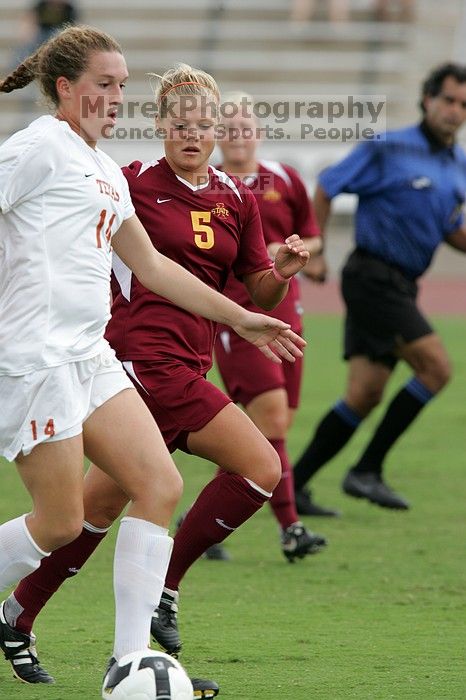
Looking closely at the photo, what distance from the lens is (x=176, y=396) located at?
4434 mm

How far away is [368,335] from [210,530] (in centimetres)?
335

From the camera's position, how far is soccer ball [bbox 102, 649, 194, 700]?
12.1 feet

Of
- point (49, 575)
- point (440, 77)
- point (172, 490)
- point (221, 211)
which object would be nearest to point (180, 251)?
point (221, 211)

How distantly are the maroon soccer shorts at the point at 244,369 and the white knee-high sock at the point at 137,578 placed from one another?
261cm

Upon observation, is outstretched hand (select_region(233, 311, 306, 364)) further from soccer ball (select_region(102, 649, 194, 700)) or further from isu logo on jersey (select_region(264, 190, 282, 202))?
isu logo on jersey (select_region(264, 190, 282, 202))

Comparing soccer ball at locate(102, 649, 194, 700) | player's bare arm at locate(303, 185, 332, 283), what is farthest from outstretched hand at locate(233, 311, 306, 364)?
player's bare arm at locate(303, 185, 332, 283)

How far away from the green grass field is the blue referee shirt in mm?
1490

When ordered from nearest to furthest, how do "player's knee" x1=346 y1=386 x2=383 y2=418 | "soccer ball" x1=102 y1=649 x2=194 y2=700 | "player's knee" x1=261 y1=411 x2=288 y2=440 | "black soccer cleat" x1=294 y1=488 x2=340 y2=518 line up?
"soccer ball" x1=102 y1=649 x2=194 y2=700
"player's knee" x1=261 y1=411 x2=288 y2=440
"black soccer cleat" x1=294 y1=488 x2=340 y2=518
"player's knee" x1=346 y1=386 x2=383 y2=418

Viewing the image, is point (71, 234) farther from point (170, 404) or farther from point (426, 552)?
point (426, 552)

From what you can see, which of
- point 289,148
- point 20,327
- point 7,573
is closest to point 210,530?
point 7,573

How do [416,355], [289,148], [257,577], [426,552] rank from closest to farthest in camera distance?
1. [257,577]
2. [426,552]
3. [416,355]
4. [289,148]

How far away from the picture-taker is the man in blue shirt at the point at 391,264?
7.61 meters

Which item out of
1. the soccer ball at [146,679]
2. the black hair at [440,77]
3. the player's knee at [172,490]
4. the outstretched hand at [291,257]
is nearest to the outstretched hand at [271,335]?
the outstretched hand at [291,257]

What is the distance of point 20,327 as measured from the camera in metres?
3.74
